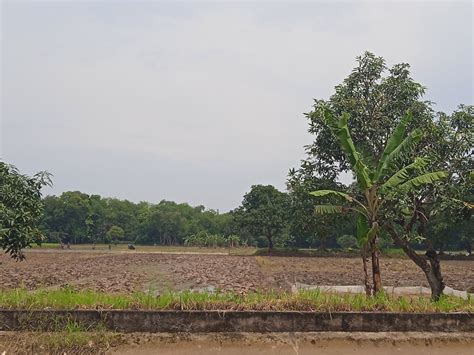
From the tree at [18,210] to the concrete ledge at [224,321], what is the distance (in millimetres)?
2692

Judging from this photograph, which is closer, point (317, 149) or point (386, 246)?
point (317, 149)

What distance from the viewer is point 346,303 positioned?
23.8 ft

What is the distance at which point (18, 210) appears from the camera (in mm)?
9055

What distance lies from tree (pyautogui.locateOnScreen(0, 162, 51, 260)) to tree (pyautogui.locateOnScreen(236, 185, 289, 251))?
44887 millimetres

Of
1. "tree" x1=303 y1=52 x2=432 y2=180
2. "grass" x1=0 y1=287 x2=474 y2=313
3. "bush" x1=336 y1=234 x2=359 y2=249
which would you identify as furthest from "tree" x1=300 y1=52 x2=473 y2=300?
"bush" x1=336 y1=234 x2=359 y2=249

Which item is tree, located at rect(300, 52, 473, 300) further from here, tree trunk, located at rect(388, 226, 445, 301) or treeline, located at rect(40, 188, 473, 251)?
treeline, located at rect(40, 188, 473, 251)

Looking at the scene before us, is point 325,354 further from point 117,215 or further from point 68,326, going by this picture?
point 117,215

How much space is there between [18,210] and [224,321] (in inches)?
211

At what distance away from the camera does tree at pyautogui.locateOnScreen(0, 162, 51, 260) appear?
29.1ft

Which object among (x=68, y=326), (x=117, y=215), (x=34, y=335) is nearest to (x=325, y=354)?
(x=68, y=326)

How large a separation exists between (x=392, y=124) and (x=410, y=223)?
131 inches

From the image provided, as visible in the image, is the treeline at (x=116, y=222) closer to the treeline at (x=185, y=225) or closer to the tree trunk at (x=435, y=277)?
the treeline at (x=185, y=225)

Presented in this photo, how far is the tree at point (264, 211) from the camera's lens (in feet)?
182

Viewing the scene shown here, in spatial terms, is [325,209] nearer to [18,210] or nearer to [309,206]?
[309,206]
